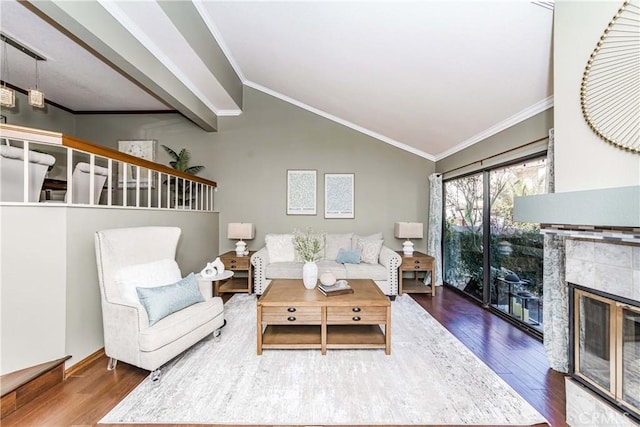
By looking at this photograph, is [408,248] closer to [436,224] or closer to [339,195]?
[436,224]

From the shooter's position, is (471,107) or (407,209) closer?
(471,107)

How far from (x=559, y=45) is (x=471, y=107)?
4.47 ft

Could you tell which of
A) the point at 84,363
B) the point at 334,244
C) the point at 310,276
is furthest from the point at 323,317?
the point at 334,244

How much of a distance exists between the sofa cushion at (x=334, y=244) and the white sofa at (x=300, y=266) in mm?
71

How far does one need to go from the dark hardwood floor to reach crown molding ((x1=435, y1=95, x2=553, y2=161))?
2331 millimetres

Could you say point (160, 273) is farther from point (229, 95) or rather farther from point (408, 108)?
point (408, 108)

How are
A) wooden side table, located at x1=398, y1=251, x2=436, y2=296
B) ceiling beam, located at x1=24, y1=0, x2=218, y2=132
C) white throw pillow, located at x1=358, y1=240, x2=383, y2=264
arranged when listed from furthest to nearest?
white throw pillow, located at x1=358, y1=240, x2=383, y2=264, wooden side table, located at x1=398, y1=251, x2=436, y2=296, ceiling beam, located at x1=24, y1=0, x2=218, y2=132

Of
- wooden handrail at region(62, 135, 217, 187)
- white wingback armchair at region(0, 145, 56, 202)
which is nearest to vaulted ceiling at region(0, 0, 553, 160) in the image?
wooden handrail at region(62, 135, 217, 187)

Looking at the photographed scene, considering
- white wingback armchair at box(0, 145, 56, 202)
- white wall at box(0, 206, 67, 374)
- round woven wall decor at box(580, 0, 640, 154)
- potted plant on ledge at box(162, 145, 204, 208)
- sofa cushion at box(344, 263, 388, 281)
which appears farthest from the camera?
potted plant on ledge at box(162, 145, 204, 208)

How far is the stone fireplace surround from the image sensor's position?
148 centimetres

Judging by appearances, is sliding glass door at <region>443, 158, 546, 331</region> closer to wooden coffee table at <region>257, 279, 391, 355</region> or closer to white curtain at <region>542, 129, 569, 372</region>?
white curtain at <region>542, 129, 569, 372</region>

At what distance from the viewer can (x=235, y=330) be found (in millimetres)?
3018

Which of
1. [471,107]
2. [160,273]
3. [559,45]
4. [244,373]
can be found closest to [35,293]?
[160,273]

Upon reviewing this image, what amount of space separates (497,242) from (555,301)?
1.30 meters
